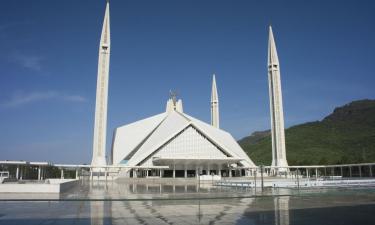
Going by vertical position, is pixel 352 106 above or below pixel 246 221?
above

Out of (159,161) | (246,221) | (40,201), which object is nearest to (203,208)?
(246,221)

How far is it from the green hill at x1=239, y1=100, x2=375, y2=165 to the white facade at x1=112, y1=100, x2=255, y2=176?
16330 millimetres

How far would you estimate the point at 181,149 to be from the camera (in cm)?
3838

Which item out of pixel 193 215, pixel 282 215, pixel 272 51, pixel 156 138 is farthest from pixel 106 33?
pixel 282 215

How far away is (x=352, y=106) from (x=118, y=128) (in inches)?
3512

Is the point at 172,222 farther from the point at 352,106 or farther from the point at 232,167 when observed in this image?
the point at 352,106

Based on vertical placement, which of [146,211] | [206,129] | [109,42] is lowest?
[146,211]

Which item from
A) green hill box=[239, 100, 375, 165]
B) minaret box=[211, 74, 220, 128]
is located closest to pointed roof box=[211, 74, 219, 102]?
minaret box=[211, 74, 220, 128]

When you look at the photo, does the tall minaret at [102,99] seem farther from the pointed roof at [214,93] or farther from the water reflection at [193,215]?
the water reflection at [193,215]

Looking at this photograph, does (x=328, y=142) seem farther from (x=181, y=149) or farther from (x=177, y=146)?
(x=177, y=146)

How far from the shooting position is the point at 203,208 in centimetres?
748

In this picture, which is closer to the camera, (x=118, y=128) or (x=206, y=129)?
(x=206, y=129)

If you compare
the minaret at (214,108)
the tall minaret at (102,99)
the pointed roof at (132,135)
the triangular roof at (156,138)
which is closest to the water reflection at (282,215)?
Result: the tall minaret at (102,99)

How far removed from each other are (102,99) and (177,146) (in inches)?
365
